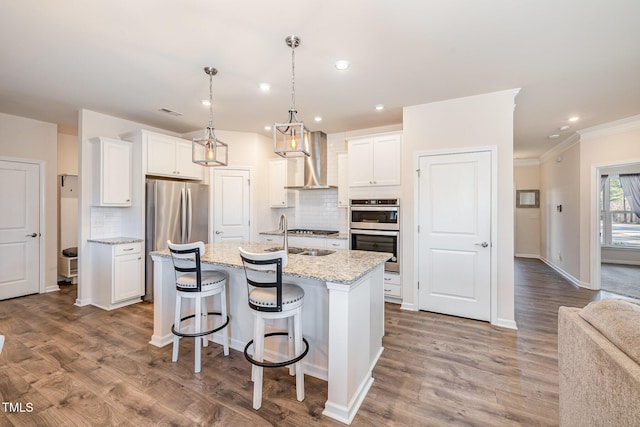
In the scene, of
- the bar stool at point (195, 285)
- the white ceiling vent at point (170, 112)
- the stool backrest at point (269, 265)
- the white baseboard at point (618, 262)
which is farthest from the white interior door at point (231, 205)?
the white baseboard at point (618, 262)

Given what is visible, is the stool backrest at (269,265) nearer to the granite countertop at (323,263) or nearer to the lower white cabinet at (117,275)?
the granite countertop at (323,263)

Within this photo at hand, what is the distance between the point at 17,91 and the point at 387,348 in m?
4.96

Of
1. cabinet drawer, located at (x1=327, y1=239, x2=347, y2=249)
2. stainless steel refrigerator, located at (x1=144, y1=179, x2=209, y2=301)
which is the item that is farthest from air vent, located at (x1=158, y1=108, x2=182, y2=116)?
cabinet drawer, located at (x1=327, y1=239, x2=347, y2=249)

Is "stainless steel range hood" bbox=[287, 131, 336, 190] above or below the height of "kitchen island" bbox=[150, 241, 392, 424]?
above

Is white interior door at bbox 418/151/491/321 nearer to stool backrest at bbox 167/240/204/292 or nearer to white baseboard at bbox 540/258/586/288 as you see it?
stool backrest at bbox 167/240/204/292

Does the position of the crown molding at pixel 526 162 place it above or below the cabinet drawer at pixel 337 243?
above

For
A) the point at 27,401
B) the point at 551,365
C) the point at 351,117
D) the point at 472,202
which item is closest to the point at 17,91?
the point at 27,401

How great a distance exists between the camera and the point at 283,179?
199 inches

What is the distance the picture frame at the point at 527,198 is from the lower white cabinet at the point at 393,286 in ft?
18.8

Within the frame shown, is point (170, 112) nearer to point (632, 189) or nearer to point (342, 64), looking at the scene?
point (342, 64)

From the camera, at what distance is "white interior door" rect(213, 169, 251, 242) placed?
470cm

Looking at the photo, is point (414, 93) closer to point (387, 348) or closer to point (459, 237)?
point (459, 237)

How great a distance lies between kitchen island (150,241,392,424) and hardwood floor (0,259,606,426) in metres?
0.13

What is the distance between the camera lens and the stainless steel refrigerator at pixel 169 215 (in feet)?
13.0
